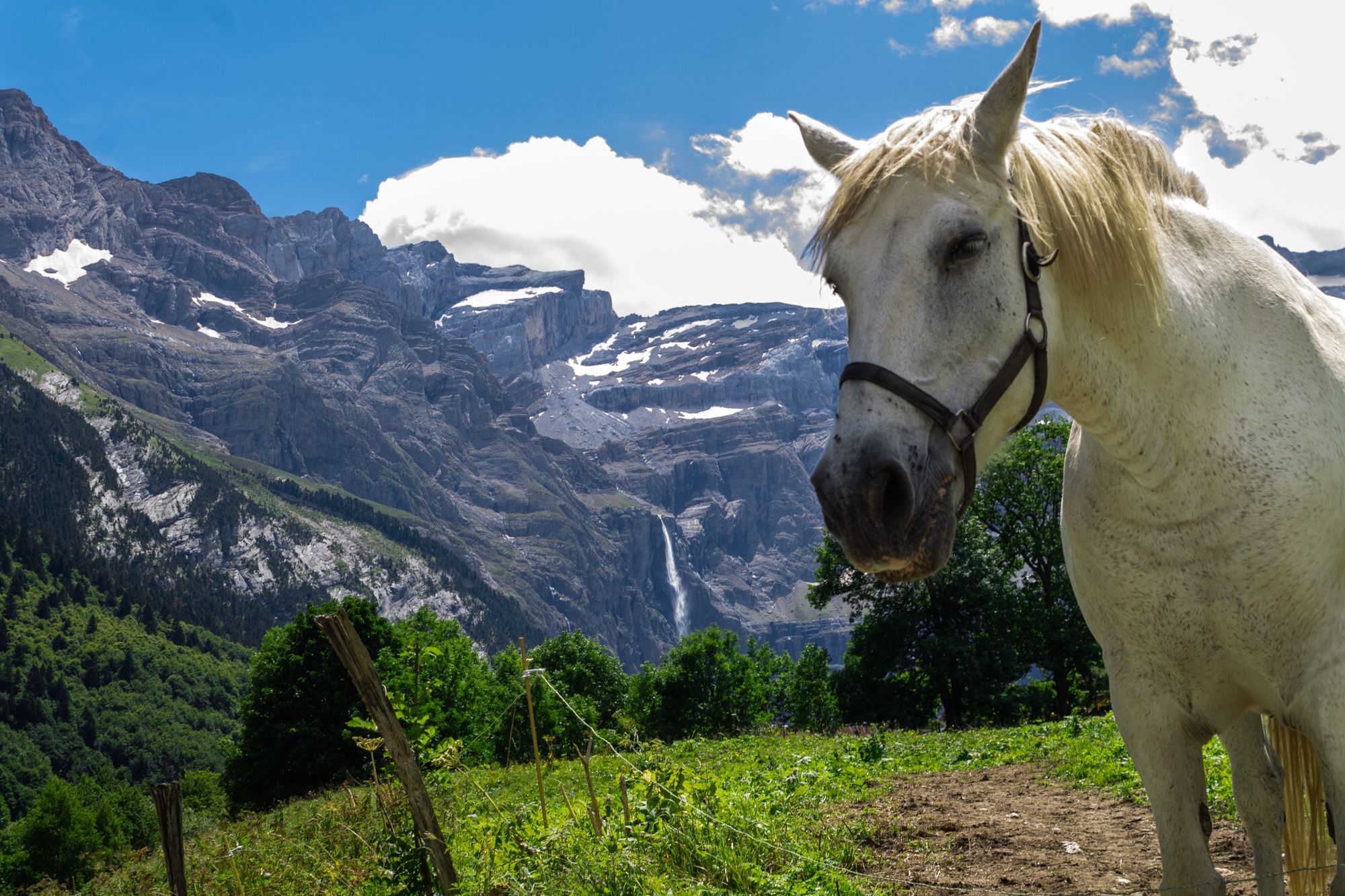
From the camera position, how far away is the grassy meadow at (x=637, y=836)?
5.64 m

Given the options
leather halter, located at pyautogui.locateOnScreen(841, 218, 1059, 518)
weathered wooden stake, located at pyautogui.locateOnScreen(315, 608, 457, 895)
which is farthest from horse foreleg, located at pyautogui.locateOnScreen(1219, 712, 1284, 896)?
weathered wooden stake, located at pyautogui.locateOnScreen(315, 608, 457, 895)

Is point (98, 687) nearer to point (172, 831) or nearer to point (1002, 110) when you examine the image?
point (172, 831)

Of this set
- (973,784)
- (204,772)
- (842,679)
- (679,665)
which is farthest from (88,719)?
(973,784)

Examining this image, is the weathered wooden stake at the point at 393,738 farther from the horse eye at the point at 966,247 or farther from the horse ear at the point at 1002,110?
the horse ear at the point at 1002,110

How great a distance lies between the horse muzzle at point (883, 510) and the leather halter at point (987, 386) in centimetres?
16

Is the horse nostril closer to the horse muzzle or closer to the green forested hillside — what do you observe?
the horse muzzle

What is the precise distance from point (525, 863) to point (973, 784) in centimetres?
693

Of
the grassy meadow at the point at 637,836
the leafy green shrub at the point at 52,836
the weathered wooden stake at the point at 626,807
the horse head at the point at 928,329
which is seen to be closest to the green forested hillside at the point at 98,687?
the leafy green shrub at the point at 52,836

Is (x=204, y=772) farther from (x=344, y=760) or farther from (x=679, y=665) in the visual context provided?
(x=679, y=665)

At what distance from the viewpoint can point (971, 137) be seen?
2.97m

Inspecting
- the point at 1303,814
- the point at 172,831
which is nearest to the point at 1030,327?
the point at 1303,814

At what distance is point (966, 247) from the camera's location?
290 cm

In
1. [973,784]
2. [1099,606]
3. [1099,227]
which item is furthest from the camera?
[973,784]

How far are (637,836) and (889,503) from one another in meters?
4.04
